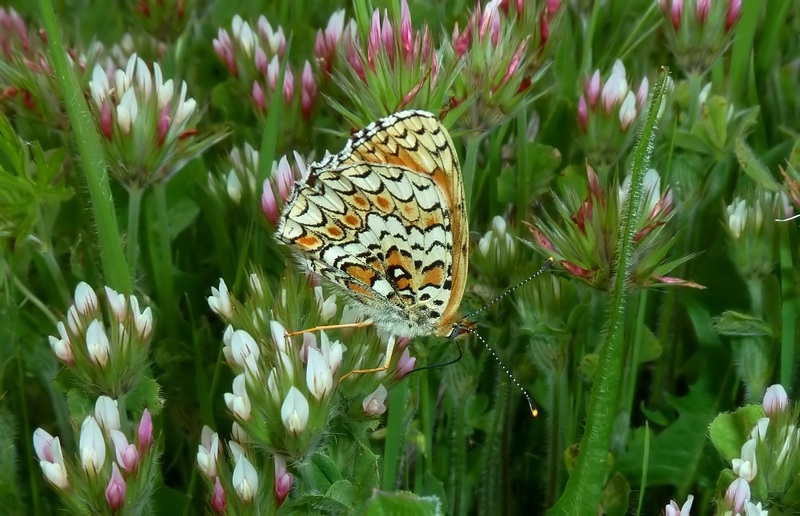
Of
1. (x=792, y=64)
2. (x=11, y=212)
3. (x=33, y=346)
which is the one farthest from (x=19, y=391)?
(x=792, y=64)

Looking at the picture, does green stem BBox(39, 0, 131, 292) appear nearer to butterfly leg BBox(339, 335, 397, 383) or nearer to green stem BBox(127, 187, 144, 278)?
green stem BBox(127, 187, 144, 278)

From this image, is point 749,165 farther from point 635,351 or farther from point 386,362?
point 386,362

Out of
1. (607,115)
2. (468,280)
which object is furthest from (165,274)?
(607,115)

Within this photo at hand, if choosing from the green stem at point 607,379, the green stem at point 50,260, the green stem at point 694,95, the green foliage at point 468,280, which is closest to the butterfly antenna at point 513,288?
the green foliage at point 468,280

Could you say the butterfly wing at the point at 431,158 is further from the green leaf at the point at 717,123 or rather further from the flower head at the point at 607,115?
the green leaf at the point at 717,123

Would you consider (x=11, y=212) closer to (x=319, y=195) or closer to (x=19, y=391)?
(x=19, y=391)

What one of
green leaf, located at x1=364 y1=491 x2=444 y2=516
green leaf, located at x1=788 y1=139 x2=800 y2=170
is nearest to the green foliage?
green leaf, located at x1=788 y1=139 x2=800 y2=170
